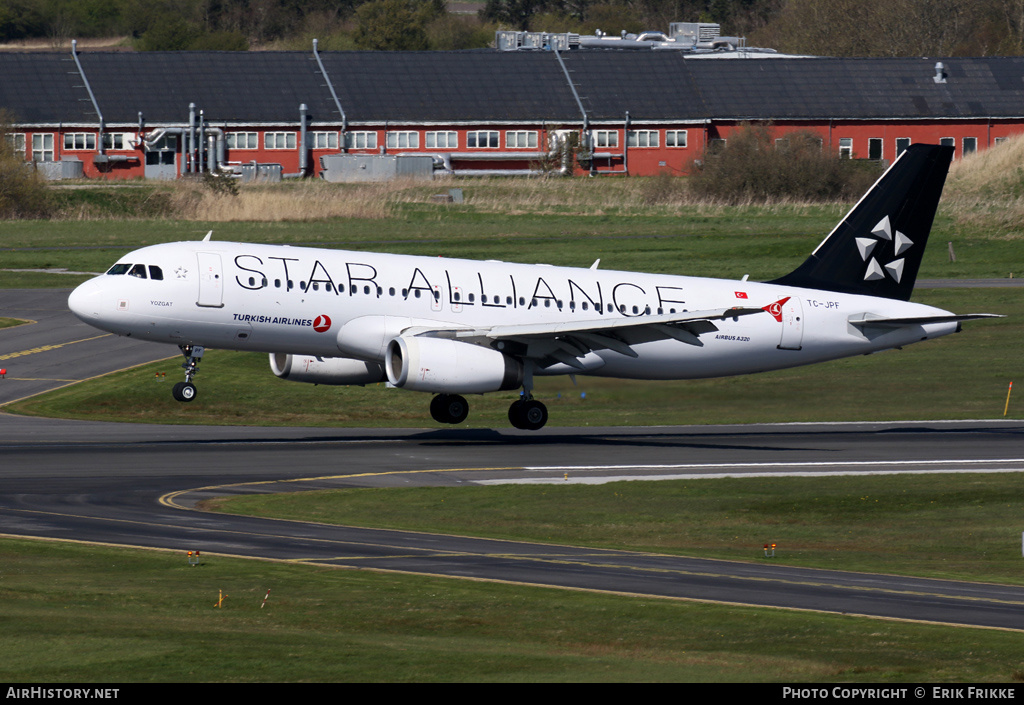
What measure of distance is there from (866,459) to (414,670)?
85.6 ft

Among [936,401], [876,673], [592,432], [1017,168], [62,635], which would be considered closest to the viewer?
[876,673]

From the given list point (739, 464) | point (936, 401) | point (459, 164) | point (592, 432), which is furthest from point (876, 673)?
point (459, 164)

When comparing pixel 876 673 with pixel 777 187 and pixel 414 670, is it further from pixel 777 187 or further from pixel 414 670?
pixel 777 187

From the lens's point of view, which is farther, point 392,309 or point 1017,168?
point 1017,168

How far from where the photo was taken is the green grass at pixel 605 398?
4947cm

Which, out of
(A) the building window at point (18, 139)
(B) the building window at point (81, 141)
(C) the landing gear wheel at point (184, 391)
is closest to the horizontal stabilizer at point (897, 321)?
(C) the landing gear wheel at point (184, 391)

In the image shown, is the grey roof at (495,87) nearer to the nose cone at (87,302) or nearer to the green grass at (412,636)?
the nose cone at (87,302)

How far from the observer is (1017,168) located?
111250 mm

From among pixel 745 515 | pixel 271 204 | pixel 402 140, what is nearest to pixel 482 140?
pixel 402 140

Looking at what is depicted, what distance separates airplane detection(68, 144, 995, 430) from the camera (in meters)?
41.2

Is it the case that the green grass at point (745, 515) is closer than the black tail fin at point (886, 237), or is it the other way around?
the green grass at point (745, 515)

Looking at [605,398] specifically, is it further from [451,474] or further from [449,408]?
[451,474]

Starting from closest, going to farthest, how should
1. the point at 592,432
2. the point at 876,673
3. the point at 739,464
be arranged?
the point at 876,673 < the point at 739,464 < the point at 592,432

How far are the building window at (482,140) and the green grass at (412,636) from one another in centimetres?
13110
